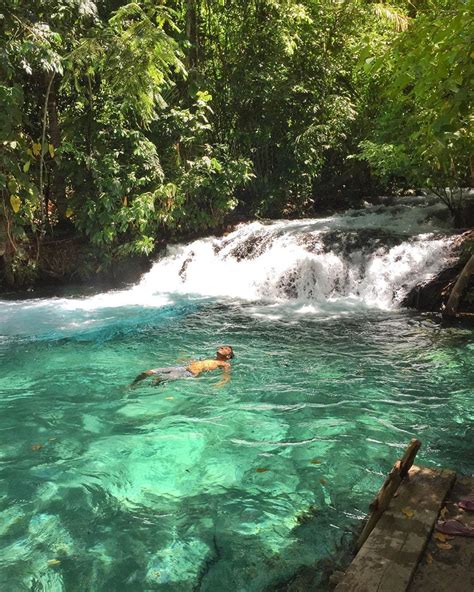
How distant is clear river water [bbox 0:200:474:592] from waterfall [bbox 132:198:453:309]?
0.19 feet

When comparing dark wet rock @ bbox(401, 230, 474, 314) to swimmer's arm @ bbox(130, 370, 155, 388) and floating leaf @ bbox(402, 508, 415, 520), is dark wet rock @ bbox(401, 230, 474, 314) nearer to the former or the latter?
swimmer's arm @ bbox(130, 370, 155, 388)

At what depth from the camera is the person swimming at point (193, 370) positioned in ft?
19.7

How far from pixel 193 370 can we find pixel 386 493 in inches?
141

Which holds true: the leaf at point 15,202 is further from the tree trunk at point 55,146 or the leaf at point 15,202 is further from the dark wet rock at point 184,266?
the dark wet rock at point 184,266

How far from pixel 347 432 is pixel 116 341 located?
4.26 metres

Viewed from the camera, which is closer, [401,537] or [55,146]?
[401,537]

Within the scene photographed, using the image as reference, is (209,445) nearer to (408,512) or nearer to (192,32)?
(408,512)

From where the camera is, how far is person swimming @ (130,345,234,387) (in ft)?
19.7

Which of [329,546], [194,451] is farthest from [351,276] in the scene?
[329,546]

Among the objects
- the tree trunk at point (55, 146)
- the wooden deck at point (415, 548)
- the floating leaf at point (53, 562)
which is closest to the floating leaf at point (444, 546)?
the wooden deck at point (415, 548)

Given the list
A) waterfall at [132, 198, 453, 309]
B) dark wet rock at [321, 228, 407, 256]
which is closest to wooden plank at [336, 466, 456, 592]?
waterfall at [132, 198, 453, 309]

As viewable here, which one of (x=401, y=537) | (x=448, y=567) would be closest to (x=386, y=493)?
(x=401, y=537)

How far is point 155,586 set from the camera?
9.59 feet

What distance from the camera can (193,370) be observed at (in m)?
6.17
